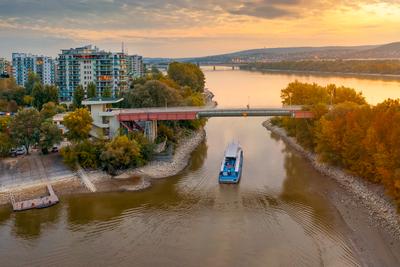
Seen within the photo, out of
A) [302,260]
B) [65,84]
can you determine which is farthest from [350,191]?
[65,84]

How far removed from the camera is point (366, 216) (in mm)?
22938

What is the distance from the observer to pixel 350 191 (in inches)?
1052

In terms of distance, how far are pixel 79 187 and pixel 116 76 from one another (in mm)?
36513

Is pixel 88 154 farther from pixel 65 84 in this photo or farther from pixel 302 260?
pixel 65 84

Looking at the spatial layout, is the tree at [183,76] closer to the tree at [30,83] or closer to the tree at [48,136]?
the tree at [30,83]

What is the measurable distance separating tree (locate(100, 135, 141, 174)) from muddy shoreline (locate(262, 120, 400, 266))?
1347 cm

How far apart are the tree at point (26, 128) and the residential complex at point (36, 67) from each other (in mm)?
43585

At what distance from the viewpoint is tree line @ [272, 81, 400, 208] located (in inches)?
906

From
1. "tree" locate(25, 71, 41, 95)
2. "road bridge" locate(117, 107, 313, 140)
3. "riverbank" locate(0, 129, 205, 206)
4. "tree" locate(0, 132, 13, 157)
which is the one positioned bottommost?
"riverbank" locate(0, 129, 205, 206)

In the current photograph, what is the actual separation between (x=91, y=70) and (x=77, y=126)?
102 feet

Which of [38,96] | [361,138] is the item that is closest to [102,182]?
[361,138]

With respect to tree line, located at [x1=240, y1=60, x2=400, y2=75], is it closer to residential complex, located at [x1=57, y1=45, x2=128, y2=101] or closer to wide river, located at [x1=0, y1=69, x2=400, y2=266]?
residential complex, located at [x1=57, y1=45, x2=128, y2=101]

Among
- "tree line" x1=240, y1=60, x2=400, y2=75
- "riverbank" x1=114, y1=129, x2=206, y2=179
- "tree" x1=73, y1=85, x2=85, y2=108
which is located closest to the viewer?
"riverbank" x1=114, y1=129, x2=206, y2=179

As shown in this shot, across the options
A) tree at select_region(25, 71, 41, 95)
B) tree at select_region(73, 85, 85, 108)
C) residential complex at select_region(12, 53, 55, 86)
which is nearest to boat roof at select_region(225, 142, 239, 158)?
tree at select_region(73, 85, 85, 108)
